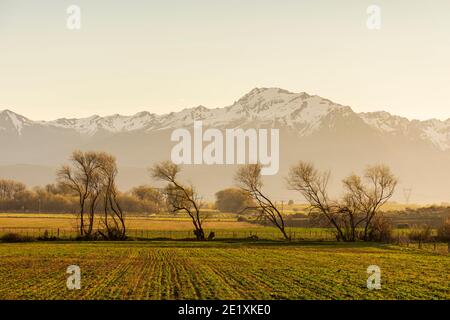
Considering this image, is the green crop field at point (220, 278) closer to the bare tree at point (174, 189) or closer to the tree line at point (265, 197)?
the tree line at point (265, 197)

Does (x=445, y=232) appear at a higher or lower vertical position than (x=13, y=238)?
higher

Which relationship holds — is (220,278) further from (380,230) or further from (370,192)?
(370,192)

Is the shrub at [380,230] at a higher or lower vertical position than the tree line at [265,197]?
lower

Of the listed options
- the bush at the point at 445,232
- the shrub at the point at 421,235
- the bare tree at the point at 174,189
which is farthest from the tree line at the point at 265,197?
the bush at the point at 445,232

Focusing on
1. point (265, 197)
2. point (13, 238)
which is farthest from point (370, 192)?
point (13, 238)

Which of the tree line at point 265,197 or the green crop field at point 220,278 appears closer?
the green crop field at point 220,278

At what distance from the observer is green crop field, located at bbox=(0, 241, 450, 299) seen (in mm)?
32781

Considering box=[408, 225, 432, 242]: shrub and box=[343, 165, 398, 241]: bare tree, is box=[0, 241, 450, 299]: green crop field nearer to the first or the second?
box=[408, 225, 432, 242]: shrub

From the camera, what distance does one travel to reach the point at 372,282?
38.1 meters

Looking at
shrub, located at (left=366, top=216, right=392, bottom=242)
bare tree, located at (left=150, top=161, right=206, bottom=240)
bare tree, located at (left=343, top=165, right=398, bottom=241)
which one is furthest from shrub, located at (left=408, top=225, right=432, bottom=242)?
bare tree, located at (left=150, top=161, right=206, bottom=240)

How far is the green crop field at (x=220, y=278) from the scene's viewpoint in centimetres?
3278

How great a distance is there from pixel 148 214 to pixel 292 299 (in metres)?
171

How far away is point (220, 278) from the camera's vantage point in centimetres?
4009
